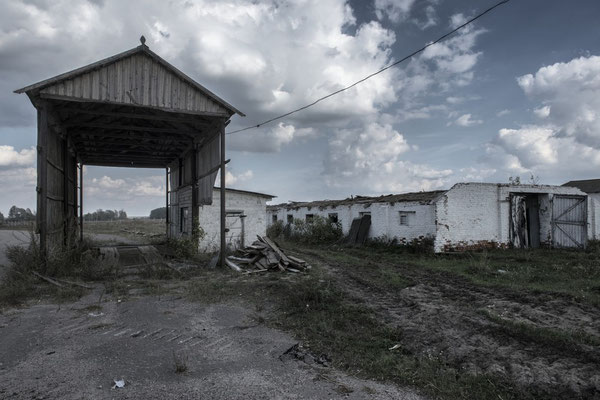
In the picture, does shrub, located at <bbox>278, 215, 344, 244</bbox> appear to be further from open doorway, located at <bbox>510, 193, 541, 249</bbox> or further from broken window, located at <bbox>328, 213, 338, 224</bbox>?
open doorway, located at <bbox>510, 193, 541, 249</bbox>

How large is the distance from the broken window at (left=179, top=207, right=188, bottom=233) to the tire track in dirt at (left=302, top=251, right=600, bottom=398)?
9.86 metres

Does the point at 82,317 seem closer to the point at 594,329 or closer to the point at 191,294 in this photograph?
the point at 191,294

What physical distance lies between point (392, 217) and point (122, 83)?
1366cm

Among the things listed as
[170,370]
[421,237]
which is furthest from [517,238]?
[170,370]

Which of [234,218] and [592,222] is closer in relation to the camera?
[234,218]

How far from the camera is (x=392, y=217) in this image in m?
19.0

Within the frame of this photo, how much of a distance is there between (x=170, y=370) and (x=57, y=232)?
10726 mm

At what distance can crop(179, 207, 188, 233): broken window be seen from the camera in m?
17.5

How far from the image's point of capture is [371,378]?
441 centimetres

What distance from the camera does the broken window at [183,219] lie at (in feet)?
57.4

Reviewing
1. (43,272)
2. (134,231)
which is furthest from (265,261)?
(134,231)

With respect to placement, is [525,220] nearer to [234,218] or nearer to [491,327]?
[234,218]

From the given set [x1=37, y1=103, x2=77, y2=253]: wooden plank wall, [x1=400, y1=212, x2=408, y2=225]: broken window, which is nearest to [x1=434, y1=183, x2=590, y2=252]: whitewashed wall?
[x1=400, y1=212, x2=408, y2=225]: broken window

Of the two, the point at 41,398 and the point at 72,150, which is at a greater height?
the point at 72,150
